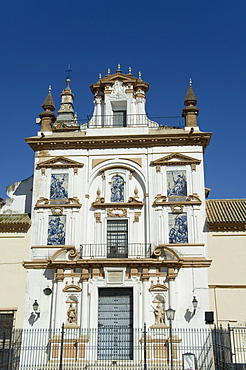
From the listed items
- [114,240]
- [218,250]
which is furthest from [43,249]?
[218,250]

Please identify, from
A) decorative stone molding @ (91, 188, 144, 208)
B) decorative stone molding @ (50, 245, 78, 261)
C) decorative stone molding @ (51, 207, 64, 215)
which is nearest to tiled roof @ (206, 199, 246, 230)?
decorative stone molding @ (91, 188, 144, 208)

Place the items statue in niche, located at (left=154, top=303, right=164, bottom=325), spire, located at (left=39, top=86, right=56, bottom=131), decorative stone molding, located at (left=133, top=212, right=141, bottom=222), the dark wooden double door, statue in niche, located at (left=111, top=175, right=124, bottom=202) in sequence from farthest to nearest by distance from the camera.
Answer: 1. spire, located at (left=39, top=86, right=56, bottom=131)
2. statue in niche, located at (left=111, top=175, right=124, bottom=202)
3. decorative stone molding, located at (left=133, top=212, right=141, bottom=222)
4. statue in niche, located at (left=154, top=303, right=164, bottom=325)
5. the dark wooden double door

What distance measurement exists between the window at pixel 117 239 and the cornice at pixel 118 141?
407cm

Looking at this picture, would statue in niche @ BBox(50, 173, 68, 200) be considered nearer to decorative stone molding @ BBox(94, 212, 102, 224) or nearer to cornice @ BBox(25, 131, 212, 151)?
cornice @ BBox(25, 131, 212, 151)

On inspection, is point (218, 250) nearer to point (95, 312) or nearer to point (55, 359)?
point (95, 312)

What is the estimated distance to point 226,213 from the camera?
2186 centimetres

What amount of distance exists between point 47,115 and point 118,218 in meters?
7.01

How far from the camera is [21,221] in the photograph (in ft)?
71.2

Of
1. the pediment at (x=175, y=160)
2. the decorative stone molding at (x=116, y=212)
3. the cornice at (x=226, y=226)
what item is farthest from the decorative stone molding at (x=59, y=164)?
the cornice at (x=226, y=226)

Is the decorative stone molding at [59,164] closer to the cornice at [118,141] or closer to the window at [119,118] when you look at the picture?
the cornice at [118,141]

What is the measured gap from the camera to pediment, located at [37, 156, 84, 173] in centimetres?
2255

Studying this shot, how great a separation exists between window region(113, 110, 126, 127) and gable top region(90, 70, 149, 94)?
4.95ft

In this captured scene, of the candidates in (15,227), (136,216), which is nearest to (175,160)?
(136,216)

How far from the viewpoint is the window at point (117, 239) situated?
2092cm
